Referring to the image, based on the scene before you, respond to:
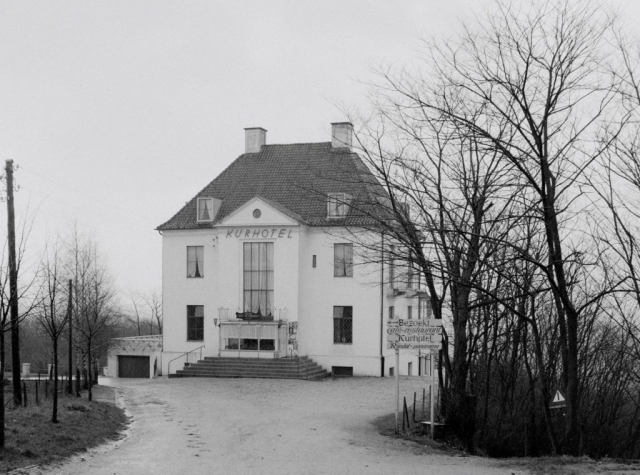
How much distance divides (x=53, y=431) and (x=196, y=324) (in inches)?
938

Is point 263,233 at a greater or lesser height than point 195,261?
greater

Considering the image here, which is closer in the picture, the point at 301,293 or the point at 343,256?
the point at 343,256

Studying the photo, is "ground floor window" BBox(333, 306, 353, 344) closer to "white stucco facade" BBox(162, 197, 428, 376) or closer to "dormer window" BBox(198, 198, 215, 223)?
"white stucco facade" BBox(162, 197, 428, 376)

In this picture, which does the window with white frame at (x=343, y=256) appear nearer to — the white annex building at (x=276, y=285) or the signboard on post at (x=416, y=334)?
the white annex building at (x=276, y=285)

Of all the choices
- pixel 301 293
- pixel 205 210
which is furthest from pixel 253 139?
pixel 301 293

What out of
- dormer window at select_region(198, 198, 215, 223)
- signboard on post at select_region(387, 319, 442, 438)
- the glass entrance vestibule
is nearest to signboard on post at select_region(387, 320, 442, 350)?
signboard on post at select_region(387, 319, 442, 438)

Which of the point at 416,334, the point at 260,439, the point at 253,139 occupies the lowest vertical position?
the point at 260,439

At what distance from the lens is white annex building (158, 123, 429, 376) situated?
1455 inches

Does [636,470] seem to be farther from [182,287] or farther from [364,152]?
[182,287]

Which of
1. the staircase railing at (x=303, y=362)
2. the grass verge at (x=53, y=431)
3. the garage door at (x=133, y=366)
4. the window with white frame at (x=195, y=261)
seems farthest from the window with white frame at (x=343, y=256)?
the grass verge at (x=53, y=431)

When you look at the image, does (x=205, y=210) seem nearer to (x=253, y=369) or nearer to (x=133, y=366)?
(x=253, y=369)

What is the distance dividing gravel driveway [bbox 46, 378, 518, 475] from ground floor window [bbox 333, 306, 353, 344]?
8180 millimetres

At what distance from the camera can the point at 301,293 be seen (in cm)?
3784

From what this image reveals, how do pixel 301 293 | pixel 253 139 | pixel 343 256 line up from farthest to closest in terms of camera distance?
pixel 253 139 < pixel 301 293 < pixel 343 256
